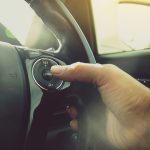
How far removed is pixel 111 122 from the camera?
107cm

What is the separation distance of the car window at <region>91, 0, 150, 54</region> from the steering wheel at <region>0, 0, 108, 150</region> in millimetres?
1207

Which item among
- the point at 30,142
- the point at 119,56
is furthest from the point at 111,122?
the point at 119,56

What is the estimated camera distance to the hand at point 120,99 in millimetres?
907

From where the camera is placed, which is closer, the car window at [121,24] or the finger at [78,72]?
the finger at [78,72]

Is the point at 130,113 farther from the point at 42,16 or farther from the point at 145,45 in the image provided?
the point at 145,45

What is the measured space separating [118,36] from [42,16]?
1542mm

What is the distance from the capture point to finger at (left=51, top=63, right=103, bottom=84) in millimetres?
896

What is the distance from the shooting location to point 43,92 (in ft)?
2.97

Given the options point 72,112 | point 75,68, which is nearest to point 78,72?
point 75,68

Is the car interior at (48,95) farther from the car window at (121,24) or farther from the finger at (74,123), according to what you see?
the car window at (121,24)

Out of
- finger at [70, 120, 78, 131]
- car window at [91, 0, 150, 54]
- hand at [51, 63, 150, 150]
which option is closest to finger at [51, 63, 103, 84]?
hand at [51, 63, 150, 150]

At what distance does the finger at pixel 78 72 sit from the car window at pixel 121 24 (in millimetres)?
1261

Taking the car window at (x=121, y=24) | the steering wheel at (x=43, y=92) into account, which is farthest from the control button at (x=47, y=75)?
the car window at (x=121, y=24)

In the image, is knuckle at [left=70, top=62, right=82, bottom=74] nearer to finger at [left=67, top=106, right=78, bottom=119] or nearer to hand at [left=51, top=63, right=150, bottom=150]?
hand at [left=51, top=63, right=150, bottom=150]
